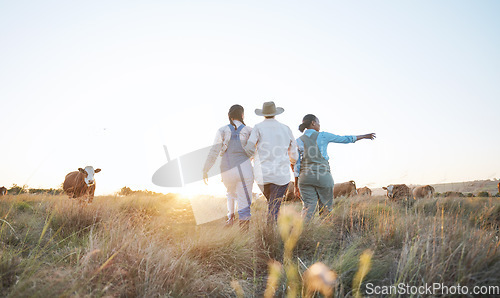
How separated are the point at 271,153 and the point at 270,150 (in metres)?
0.06

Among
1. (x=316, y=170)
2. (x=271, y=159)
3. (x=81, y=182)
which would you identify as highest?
(x=81, y=182)

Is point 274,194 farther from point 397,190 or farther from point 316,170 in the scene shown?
point 397,190

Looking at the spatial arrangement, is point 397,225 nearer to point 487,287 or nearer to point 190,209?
point 487,287

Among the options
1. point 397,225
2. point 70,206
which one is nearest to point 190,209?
point 70,206

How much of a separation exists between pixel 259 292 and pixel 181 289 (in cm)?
88

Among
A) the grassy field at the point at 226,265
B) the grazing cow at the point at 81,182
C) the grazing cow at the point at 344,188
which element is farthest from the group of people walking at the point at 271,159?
the grazing cow at the point at 344,188

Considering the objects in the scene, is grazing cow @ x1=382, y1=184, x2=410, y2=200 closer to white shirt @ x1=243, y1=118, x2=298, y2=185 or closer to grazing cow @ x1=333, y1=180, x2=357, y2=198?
grazing cow @ x1=333, y1=180, x2=357, y2=198

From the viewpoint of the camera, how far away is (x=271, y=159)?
17.4 ft

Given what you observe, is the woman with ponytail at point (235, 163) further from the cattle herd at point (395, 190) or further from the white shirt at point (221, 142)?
the cattle herd at point (395, 190)

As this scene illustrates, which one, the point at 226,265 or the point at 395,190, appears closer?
the point at 226,265

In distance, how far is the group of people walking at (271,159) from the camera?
532 centimetres

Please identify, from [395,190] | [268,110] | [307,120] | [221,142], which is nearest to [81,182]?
[221,142]

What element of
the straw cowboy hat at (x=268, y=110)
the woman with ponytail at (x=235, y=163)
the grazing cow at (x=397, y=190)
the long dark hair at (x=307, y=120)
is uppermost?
the straw cowboy hat at (x=268, y=110)

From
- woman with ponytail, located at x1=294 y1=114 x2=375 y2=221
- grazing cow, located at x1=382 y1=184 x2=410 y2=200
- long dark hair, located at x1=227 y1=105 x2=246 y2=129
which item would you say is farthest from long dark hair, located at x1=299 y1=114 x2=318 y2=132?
grazing cow, located at x1=382 y1=184 x2=410 y2=200
